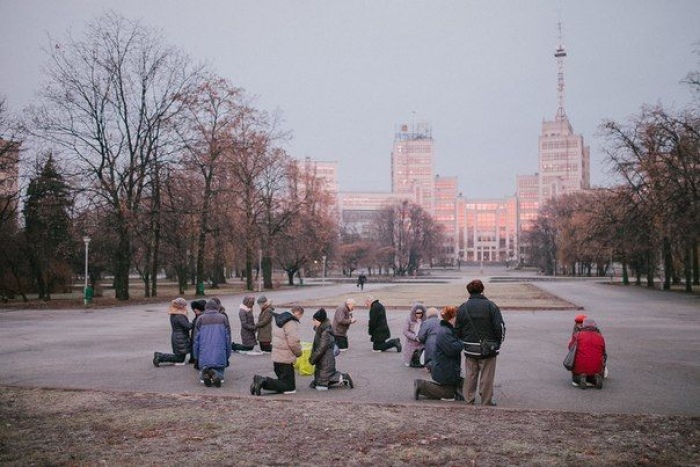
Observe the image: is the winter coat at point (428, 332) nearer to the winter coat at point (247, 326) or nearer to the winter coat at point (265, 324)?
the winter coat at point (265, 324)

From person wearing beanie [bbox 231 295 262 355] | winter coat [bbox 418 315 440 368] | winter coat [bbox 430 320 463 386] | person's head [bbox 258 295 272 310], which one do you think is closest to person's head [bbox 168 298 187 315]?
person's head [bbox 258 295 272 310]

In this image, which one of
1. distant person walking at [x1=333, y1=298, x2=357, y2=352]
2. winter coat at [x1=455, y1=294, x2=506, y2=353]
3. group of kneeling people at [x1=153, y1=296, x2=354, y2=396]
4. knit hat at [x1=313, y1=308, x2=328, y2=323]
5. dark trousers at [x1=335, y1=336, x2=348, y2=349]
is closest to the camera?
winter coat at [x1=455, y1=294, x2=506, y2=353]

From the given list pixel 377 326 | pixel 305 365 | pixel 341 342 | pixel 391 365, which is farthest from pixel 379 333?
pixel 305 365

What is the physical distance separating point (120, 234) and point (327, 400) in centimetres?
2784

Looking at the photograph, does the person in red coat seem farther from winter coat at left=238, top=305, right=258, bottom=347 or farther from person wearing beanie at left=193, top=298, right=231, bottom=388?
winter coat at left=238, top=305, right=258, bottom=347

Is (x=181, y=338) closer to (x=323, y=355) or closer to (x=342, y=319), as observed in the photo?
(x=342, y=319)

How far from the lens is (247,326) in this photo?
15398mm

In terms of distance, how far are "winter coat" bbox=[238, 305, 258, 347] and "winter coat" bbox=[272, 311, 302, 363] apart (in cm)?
507

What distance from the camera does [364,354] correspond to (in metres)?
15.3

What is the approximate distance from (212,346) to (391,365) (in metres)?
4.38

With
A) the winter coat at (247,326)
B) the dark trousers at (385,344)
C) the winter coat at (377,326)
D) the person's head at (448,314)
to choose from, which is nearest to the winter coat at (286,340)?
the person's head at (448,314)

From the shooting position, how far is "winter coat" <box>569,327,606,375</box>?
1079cm

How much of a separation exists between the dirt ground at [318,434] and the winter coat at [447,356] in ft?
1.51

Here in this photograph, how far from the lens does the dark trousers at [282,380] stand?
10.3m
